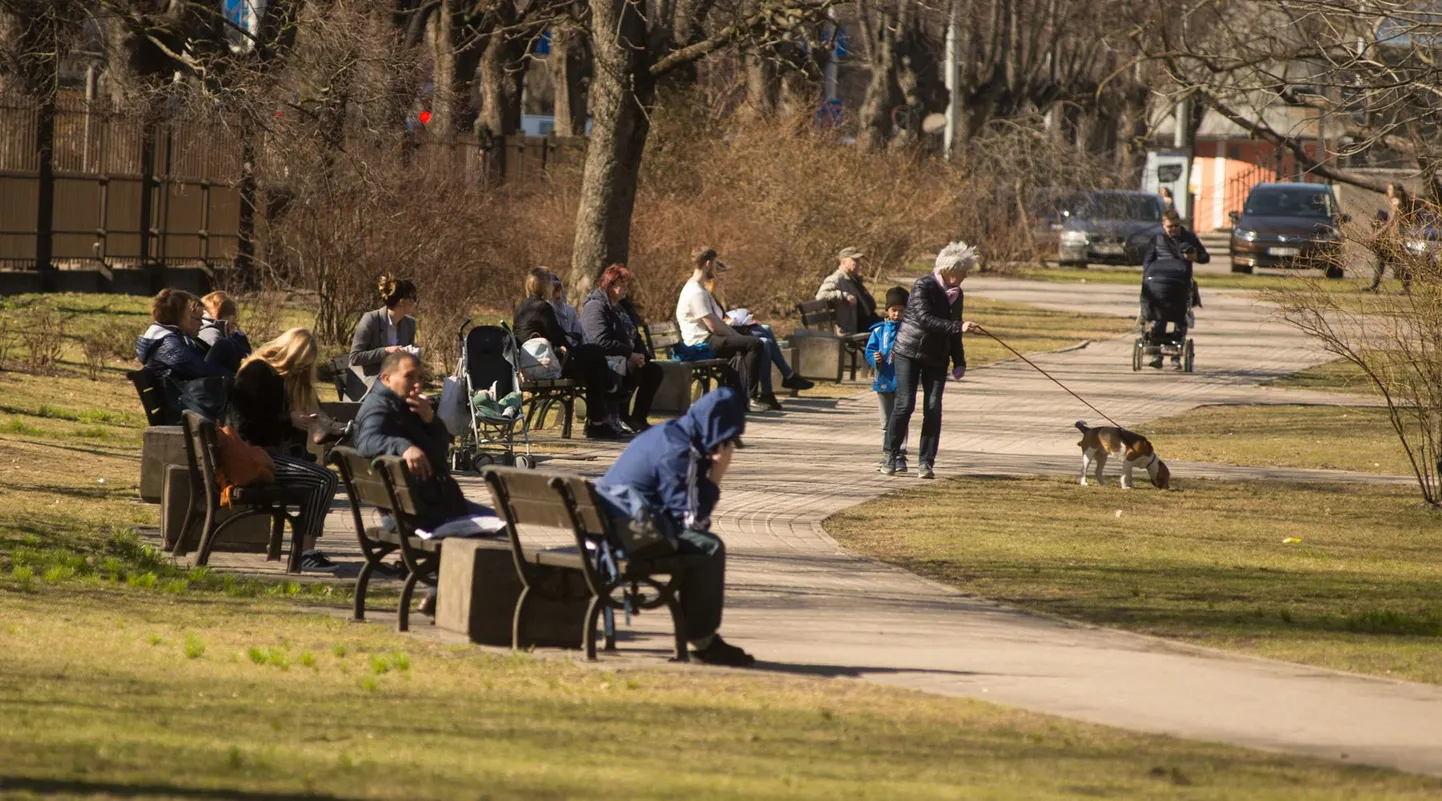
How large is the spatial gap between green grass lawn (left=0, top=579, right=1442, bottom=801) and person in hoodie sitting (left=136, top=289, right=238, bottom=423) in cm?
292

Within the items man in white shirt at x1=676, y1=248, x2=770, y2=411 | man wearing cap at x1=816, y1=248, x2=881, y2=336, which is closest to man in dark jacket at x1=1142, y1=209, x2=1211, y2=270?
man wearing cap at x1=816, y1=248, x2=881, y2=336

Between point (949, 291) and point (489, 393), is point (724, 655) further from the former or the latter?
point (949, 291)

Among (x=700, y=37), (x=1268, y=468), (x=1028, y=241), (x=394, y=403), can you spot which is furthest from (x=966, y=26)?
(x=394, y=403)

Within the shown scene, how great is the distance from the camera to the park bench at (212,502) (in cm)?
974

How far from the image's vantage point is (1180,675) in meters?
8.03

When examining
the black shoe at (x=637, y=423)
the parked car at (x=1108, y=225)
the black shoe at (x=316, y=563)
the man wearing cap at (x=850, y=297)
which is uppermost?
the parked car at (x=1108, y=225)

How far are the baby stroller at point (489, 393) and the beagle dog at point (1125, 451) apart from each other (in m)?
4.09

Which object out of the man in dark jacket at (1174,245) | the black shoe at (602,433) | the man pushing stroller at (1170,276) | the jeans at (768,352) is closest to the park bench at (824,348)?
the jeans at (768,352)

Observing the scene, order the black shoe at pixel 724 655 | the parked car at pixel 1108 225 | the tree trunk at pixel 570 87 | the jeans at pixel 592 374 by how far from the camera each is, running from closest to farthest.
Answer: the black shoe at pixel 724 655
the jeans at pixel 592 374
the tree trunk at pixel 570 87
the parked car at pixel 1108 225

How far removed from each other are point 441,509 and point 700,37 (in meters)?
18.8

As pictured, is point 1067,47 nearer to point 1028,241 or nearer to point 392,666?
point 1028,241

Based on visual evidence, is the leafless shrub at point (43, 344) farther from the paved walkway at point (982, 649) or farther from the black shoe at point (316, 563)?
the black shoe at point (316, 563)

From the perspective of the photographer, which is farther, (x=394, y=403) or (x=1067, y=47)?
(x=1067, y=47)

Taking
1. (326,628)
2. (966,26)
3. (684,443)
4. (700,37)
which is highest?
(966,26)
